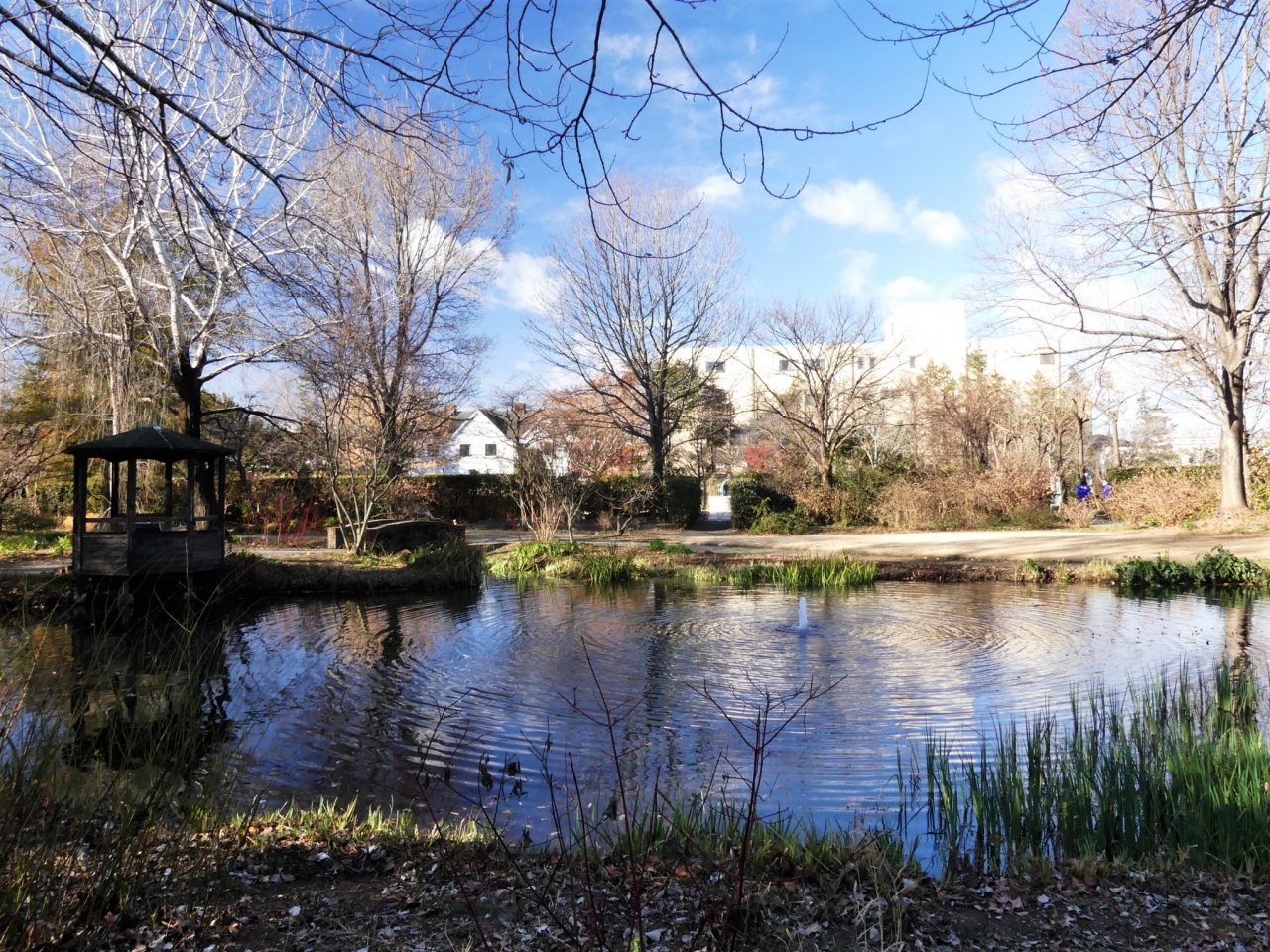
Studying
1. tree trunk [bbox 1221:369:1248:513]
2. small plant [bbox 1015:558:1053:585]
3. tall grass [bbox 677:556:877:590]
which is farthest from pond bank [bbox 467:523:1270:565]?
tree trunk [bbox 1221:369:1248:513]

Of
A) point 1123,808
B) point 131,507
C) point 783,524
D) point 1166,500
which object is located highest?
point 131,507

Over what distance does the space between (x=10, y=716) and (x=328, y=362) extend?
12480 millimetres

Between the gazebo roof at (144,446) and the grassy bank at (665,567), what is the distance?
564 centimetres

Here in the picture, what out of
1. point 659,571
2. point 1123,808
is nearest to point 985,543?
point 659,571

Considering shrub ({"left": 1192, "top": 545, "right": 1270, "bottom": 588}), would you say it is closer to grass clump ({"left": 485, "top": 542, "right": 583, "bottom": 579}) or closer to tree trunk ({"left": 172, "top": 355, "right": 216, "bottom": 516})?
grass clump ({"left": 485, "top": 542, "right": 583, "bottom": 579})

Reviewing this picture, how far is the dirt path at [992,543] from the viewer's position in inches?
586

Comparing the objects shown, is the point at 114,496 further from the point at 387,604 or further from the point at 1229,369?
the point at 1229,369

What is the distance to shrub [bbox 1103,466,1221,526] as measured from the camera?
64.4 feet

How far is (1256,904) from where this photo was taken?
9.08ft

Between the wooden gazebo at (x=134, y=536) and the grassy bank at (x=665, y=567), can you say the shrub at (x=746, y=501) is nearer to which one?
the grassy bank at (x=665, y=567)

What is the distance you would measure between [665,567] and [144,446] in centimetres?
823

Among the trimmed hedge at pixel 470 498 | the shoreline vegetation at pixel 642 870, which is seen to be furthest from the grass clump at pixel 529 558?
the shoreline vegetation at pixel 642 870

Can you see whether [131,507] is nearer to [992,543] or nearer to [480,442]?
[992,543]

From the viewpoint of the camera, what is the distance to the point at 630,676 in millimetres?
7234
